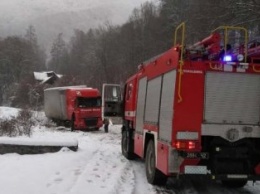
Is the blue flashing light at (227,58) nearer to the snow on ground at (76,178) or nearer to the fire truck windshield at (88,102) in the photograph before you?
the snow on ground at (76,178)

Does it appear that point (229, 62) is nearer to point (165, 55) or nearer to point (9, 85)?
point (165, 55)

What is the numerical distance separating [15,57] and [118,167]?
104229 mm

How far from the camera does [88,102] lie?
34469 mm

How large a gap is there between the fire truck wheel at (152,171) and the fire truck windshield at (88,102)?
22.2 m

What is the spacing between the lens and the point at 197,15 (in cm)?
3369

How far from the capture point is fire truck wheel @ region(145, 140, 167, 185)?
1138 centimetres

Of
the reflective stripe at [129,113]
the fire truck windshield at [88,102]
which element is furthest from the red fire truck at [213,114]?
the fire truck windshield at [88,102]

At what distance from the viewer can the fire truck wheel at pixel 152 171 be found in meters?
11.4

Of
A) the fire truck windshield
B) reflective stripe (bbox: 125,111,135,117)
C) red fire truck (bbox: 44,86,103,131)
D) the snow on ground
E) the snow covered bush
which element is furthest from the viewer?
the fire truck windshield

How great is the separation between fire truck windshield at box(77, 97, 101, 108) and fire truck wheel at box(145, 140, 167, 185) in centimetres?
2219

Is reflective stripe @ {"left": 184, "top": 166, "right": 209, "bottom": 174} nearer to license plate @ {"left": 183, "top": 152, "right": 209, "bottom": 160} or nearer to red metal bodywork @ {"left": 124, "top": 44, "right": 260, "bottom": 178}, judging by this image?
red metal bodywork @ {"left": 124, "top": 44, "right": 260, "bottom": 178}

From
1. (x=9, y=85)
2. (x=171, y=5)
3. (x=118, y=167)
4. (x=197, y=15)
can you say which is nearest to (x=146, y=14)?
(x=171, y=5)

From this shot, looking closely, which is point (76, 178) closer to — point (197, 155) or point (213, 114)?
point (197, 155)

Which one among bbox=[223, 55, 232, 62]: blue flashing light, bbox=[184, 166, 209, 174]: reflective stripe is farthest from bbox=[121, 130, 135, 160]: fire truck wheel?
bbox=[223, 55, 232, 62]: blue flashing light
